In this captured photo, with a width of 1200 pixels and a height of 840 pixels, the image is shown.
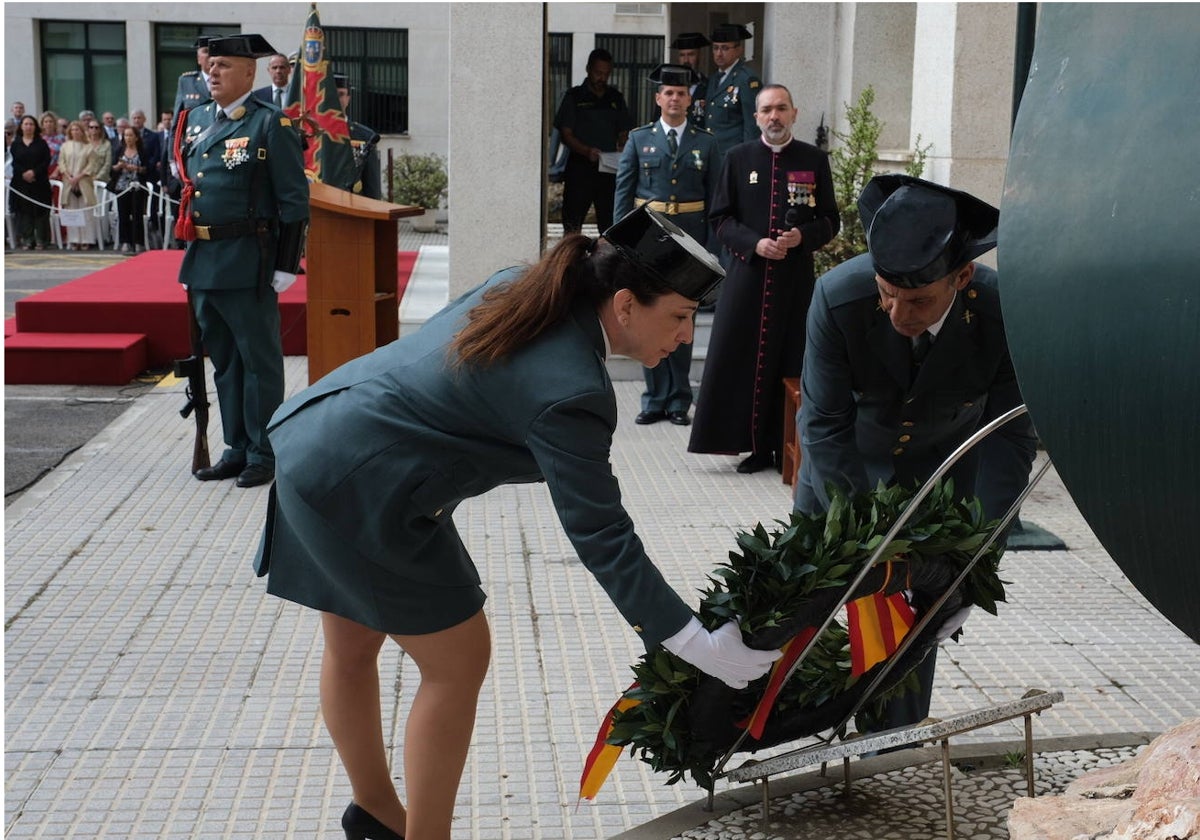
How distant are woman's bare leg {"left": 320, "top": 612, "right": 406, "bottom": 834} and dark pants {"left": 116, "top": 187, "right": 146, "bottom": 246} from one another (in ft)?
54.4

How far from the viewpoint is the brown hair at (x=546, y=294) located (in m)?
2.66

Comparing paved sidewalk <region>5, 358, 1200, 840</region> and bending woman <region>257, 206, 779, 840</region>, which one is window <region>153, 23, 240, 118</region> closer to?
paved sidewalk <region>5, 358, 1200, 840</region>

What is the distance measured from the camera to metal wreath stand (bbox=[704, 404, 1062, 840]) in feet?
9.39

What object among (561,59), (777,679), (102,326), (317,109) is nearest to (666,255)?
(777,679)

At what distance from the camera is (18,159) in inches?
747

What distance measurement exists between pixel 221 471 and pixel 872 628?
453 centimetres

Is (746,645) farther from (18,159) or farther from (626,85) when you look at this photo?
(626,85)

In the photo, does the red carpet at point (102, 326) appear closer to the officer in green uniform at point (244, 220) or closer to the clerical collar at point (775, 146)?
the officer in green uniform at point (244, 220)

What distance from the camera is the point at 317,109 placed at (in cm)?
907

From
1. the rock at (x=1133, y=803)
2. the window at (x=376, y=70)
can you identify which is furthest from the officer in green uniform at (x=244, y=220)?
the window at (x=376, y=70)

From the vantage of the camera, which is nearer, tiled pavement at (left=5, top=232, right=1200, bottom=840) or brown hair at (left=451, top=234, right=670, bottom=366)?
brown hair at (left=451, top=234, right=670, bottom=366)

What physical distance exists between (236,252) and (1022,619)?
12.4ft

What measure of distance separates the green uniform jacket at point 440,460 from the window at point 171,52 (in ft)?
87.3

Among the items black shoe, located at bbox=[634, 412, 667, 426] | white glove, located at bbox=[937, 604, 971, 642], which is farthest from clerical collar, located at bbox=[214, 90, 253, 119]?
white glove, located at bbox=[937, 604, 971, 642]
